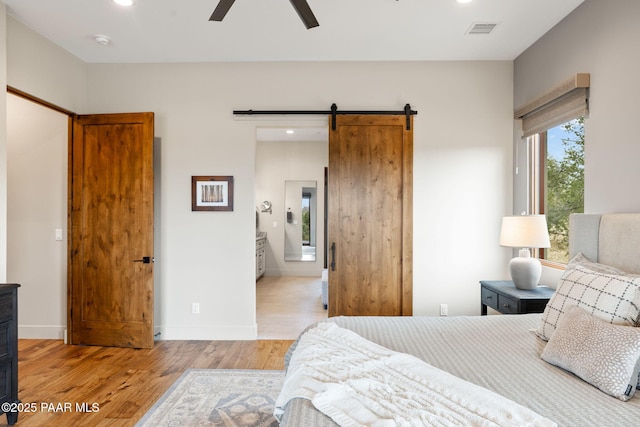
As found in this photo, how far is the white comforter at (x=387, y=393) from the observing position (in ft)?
3.72

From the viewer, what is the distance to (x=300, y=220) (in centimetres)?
792

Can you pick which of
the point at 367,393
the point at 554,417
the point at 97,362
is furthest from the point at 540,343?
the point at 97,362

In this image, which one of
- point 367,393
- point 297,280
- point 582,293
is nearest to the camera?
point 367,393

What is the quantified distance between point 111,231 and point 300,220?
176 inches

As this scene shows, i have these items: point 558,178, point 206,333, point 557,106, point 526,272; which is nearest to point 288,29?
point 557,106

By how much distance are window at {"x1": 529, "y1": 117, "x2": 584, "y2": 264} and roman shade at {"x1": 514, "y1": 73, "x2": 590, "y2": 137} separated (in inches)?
4.2

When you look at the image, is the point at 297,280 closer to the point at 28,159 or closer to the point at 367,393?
the point at 28,159

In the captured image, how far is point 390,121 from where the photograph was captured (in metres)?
3.84

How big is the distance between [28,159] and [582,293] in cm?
490

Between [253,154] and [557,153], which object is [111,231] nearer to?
[253,154]

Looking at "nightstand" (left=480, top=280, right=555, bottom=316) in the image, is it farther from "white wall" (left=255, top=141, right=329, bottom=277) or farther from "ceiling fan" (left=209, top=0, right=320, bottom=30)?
"white wall" (left=255, top=141, right=329, bottom=277)

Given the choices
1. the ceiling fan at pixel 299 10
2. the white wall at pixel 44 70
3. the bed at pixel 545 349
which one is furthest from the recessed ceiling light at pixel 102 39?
the bed at pixel 545 349

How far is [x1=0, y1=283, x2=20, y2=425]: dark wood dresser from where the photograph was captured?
7.55 ft

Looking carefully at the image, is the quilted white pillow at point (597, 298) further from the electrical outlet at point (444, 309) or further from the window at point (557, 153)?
the electrical outlet at point (444, 309)
